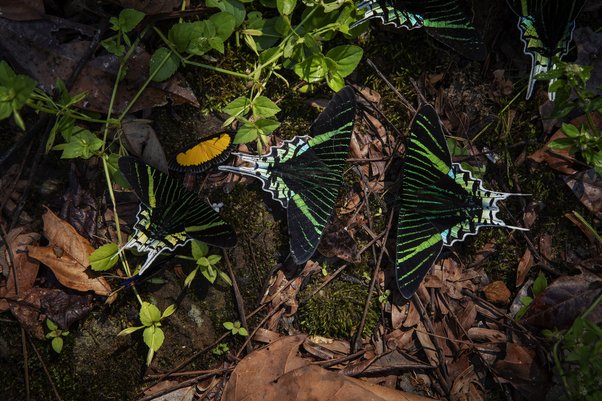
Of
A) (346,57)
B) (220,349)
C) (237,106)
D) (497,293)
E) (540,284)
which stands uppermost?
(346,57)

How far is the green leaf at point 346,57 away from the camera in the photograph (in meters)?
3.41

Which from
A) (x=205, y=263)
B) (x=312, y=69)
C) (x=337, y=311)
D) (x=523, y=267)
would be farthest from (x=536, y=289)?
(x=205, y=263)

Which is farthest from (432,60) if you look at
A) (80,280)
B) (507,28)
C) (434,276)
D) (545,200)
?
(80,280)

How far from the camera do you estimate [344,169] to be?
361 centimetres

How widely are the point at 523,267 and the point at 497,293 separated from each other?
26 centimetres

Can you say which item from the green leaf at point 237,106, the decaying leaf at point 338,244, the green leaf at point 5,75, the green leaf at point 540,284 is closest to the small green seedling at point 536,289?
the green leaf at point 540,284

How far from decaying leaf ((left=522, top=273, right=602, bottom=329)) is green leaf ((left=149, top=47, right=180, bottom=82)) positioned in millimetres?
2838

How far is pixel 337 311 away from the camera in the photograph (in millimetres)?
3506

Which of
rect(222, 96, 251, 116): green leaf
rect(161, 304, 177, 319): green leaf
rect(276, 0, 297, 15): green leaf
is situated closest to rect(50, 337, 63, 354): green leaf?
rect(161, 304, 177, 319): green leaf

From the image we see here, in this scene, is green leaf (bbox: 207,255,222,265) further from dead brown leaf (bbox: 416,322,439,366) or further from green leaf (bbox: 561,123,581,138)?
green leaf (bbox: 561,123,581,138)

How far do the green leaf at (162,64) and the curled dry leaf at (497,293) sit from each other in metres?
2.58

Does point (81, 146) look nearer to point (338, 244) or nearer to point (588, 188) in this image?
point (338, 244)

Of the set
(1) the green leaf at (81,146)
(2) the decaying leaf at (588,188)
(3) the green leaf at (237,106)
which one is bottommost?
(2) the decaying leaf at (588,188)

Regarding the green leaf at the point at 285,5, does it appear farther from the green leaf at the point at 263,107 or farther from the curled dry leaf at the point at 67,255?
the curled dry leaf at the point at 67,255
